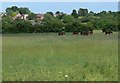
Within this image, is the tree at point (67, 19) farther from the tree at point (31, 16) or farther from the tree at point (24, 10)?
the tree at point (24, 10)

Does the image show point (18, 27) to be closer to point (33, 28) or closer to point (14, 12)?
point (33, 28)

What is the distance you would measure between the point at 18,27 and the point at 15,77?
162 feet

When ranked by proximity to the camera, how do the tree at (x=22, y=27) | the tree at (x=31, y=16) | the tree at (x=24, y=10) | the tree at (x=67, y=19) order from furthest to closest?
the tree at (x=31, y=16)
the tree at (x=24, y=10)
the tree at (x=67, y=19)
the tree at (x=22, y=27)

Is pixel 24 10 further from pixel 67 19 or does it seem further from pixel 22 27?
pixel 22 27

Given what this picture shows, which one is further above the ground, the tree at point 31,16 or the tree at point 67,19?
the tree at point 31,16

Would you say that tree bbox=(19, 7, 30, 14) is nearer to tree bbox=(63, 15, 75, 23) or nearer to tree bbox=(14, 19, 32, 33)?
tree bbox=(63, 15, 75, 23)

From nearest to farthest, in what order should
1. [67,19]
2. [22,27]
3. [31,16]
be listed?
[22,27]
[67,19]
[31,16]

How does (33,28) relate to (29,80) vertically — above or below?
below

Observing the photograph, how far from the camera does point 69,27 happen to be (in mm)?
66500

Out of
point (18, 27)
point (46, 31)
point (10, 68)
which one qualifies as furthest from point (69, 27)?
point (10, 68)

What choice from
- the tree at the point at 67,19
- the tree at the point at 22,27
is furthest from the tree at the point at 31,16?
the tree at the point at 22,27

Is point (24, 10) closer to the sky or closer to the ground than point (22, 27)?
closer to the sky

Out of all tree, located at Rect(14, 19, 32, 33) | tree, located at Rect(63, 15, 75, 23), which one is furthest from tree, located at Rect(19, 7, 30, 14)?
tree, located at Rect(14, 19, 32, 33)

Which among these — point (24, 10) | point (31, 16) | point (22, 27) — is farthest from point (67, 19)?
point (22, 27)
